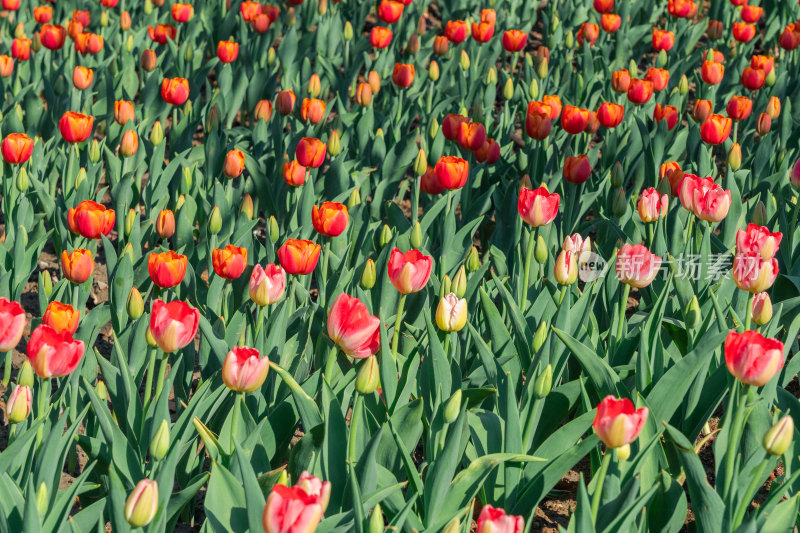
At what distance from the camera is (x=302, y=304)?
97.0 inches

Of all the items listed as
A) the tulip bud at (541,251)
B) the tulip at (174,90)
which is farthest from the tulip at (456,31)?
the tulip bud at (541,251)

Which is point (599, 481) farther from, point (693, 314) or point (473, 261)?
point (473, 261)

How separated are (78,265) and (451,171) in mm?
1073

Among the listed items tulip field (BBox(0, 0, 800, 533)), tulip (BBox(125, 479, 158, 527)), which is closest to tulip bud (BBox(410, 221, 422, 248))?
tulip field (BBox(0, 0, 800, 533))

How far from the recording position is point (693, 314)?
7.23 feet

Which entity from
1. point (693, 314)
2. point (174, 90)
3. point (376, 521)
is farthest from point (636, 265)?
point (174, 90)

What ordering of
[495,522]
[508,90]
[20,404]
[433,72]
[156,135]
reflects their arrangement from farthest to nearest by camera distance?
[433,72], [508,90], [156,135], [20,404], [495,522]

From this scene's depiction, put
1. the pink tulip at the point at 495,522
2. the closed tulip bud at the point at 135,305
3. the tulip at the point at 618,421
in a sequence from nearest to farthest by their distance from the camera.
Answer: the pink tulip at the point at 495,522 → the tulip at the point at 618,421 → the closed tulip bud at the point at 135,305

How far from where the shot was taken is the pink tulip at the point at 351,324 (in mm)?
1743

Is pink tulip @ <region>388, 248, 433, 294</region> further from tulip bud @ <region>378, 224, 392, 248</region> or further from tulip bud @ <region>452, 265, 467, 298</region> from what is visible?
tulip bud @ <region>378, 224, 392, 248</region>

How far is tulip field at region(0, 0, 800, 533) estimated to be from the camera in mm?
1642

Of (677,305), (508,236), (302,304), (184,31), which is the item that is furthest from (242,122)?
(677,305)

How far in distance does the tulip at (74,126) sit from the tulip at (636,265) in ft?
6.02

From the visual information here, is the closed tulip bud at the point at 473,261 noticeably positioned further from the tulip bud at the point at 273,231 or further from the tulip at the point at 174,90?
the tulip at the point at 174,90
